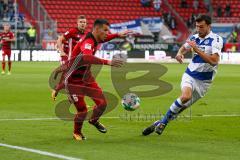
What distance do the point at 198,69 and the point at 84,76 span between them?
2.13 m

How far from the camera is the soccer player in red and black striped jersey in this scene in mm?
12852

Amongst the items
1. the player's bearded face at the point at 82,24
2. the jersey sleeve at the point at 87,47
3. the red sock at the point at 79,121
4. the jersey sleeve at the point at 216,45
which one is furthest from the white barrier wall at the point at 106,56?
the jersey sleeve at the point at 87,47

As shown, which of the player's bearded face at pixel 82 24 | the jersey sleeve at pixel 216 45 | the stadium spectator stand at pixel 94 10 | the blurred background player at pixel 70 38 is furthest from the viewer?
the stadium spectator stand at pixel 94 10

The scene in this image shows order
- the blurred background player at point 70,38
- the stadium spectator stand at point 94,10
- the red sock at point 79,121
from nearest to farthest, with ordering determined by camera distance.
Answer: the red sock at point 79,121, the blurred background player at point 70,38, the stadium spectator stand at point 94,10

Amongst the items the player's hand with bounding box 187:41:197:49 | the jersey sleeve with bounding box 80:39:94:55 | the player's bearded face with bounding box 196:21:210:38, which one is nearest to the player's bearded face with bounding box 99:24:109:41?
the jersey sleeve with bounding box 80:39:94:55

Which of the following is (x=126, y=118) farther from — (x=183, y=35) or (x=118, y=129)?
(x=183, y=35)

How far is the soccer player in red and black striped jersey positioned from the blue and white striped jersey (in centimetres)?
170

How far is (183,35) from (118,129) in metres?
50.7

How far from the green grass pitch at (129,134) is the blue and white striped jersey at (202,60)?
1.15 meters

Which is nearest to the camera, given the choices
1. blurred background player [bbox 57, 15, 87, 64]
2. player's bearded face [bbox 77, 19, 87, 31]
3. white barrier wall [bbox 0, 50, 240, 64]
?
player's bearded face [bbox 77, 19, 87, 31]

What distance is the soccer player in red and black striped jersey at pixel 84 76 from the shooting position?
12852 mm

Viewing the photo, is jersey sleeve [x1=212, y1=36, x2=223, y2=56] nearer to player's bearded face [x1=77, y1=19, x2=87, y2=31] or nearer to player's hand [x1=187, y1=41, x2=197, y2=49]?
player's hand [x1=187, y1=41, x2=197, y2=49]

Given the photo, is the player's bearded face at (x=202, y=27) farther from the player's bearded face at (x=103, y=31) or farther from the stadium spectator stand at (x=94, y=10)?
the stadium spectator stand at (x=94, y=10)

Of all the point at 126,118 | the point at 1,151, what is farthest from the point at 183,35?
the point at 1,151
